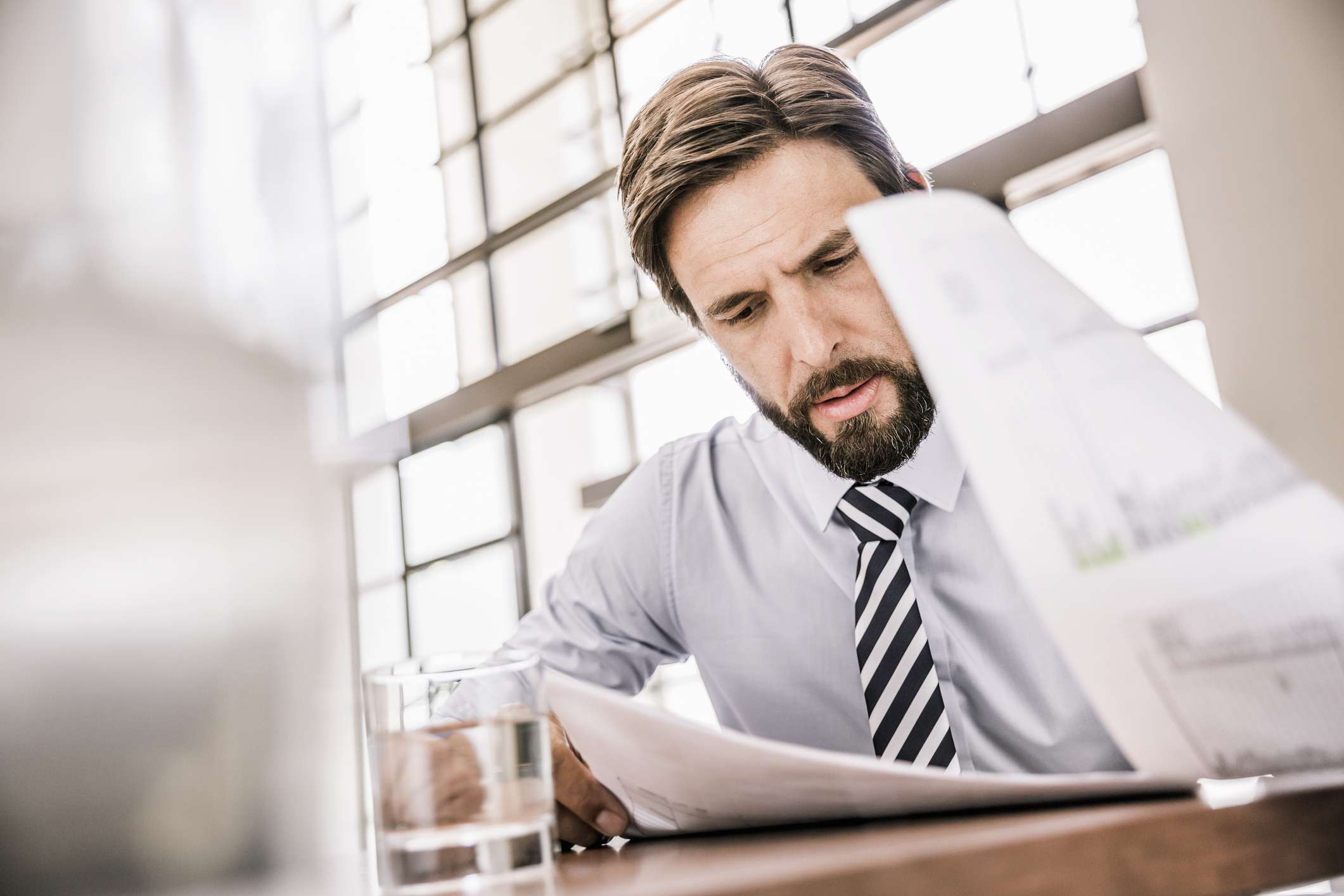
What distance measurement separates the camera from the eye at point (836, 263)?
1.01 meters

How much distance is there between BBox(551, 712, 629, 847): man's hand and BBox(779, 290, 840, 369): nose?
54 cm

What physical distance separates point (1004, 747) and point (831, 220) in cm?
53

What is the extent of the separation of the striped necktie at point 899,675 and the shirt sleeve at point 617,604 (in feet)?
1.23

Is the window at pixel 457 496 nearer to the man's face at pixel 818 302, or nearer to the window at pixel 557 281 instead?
A: the window at pixel 557 281

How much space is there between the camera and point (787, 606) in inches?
41.8

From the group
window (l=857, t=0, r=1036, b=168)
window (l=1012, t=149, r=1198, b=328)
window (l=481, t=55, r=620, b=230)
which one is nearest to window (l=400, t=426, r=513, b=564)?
window (l=481, t=55, r=620, b=230)

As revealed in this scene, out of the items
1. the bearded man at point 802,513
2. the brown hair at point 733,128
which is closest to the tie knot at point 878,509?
the bearded man at point 802,513

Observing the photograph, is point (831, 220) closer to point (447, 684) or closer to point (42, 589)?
point (447, 684)

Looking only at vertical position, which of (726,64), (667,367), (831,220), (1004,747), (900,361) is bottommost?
(1004,747)

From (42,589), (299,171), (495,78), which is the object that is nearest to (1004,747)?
(42,589)

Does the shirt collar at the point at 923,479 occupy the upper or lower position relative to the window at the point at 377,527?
lower

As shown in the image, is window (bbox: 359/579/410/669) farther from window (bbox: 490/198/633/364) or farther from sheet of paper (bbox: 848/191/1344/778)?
sheet of paper (bbox: 848/191/1344/778)

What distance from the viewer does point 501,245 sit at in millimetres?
4414

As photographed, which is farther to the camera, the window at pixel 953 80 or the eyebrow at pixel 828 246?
the window at pixel 953 80
